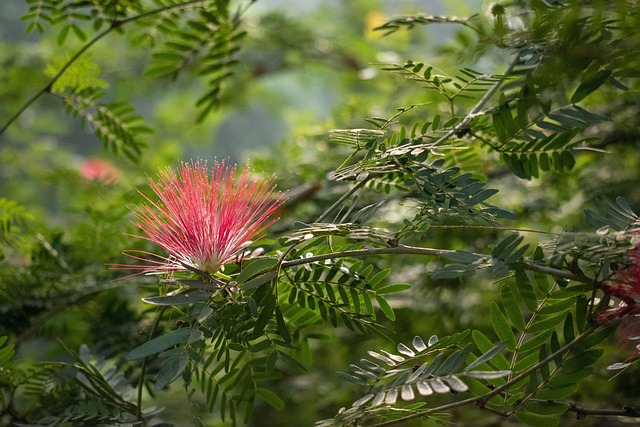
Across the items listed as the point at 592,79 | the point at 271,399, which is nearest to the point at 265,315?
the point at 271,399

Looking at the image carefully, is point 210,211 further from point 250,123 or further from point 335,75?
point 250,123

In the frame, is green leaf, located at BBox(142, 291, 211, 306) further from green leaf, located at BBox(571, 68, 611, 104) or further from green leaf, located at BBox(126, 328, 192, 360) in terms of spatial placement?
green leaf, located at BBox(571, 68, 611, 104)

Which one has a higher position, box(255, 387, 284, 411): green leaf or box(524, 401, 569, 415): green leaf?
box(524, 401, 569, 415): green leaf

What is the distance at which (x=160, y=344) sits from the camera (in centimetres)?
38

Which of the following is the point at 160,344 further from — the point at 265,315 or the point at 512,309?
the point at 512,309

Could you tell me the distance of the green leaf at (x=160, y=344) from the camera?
37 centimetres

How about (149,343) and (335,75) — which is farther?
(335,75)

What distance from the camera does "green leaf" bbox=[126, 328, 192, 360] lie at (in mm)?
369

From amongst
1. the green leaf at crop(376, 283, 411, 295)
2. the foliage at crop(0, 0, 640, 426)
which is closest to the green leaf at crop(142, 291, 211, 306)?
the foliage at crop(0, 0, 640, 426)

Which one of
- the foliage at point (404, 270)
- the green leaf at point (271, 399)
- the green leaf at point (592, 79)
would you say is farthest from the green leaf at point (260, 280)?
the green leaf at point (592, 79)

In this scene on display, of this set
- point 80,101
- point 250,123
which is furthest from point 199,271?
point 250,123

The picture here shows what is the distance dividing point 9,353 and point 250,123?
5.44 m

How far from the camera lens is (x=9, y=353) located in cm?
50

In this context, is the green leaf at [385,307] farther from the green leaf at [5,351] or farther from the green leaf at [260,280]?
the green leaf at [5,351]
